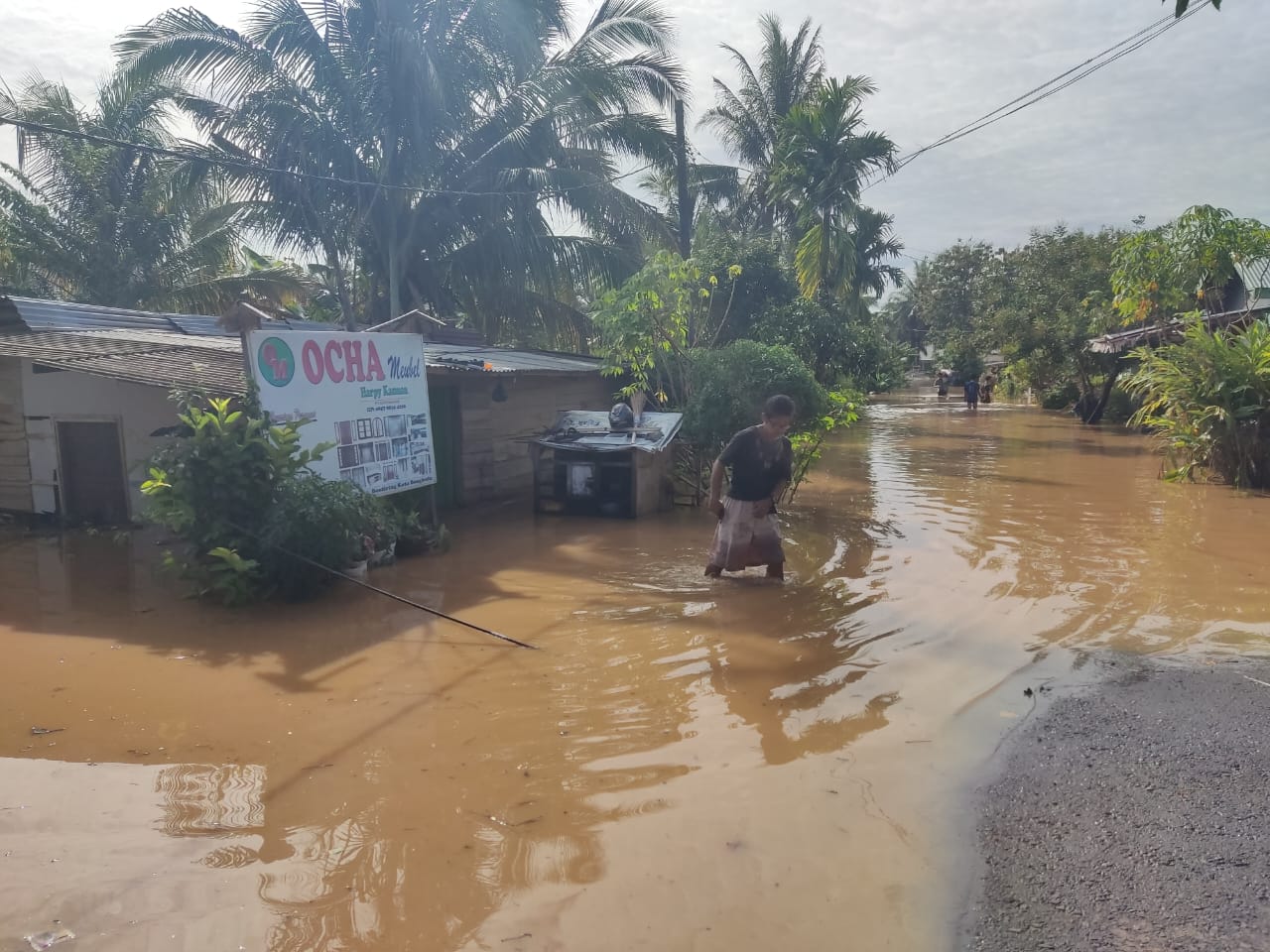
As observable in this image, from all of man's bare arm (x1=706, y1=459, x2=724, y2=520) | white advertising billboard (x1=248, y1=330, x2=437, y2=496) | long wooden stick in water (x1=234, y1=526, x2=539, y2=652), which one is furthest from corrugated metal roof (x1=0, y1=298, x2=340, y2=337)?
man's bare arm (x1=706, y1=459, x2=724, y2=520)

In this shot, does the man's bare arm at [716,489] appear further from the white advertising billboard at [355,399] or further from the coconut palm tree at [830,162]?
the coconut palm tree at [830,162]

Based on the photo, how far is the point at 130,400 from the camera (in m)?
10.6

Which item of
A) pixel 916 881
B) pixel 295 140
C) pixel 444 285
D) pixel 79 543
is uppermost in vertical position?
pixel 295 140

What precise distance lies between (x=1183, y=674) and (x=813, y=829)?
332cm

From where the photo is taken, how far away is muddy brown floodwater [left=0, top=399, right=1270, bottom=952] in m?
3.44

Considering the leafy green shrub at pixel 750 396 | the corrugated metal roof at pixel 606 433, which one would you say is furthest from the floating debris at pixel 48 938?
the leafy green shrub at pixel 750 396

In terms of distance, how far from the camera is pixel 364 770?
15.1 feet

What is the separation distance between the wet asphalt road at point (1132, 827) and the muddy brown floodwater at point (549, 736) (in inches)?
9.8

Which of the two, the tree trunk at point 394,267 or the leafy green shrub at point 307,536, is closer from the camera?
the leafy green shrub at point 307,536

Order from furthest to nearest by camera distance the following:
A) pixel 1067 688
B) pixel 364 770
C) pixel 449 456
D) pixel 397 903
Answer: pixel 449 456 < pixel 1067 688 < pixel 364 770 < pixel 397 903

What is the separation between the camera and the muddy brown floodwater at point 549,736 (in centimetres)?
344

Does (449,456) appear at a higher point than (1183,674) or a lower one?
higher

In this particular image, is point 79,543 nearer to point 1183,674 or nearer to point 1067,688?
point 1067,688

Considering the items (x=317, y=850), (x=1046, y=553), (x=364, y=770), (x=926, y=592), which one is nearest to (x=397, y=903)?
(x=317, y=850)
